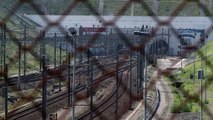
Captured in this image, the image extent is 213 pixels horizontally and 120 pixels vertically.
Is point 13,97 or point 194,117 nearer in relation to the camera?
point 194,117

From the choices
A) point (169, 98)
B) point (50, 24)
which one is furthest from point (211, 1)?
point (169, 98)

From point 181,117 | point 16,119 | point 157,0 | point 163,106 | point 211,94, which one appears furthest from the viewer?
point 211,94

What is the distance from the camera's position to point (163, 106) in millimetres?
6051

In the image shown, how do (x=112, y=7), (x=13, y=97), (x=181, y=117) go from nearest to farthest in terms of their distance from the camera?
(x=112, y=7), (x=181, y=117), (x=13, y=97)

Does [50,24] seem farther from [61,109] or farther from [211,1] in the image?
[61,109]

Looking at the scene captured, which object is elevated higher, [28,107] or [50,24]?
[50,24]

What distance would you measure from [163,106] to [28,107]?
6.72ft

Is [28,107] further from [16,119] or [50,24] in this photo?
[50,24]

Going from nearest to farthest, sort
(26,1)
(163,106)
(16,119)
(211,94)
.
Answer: (26,1)
(16,119)
(163,106)
(211,94)

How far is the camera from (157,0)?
1085mm

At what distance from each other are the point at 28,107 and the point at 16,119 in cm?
21

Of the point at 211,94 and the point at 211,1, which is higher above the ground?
the point at 211,1

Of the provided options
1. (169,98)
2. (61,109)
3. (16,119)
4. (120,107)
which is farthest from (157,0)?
(169,98)

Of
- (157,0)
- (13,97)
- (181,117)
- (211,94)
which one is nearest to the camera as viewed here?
(157,0)
